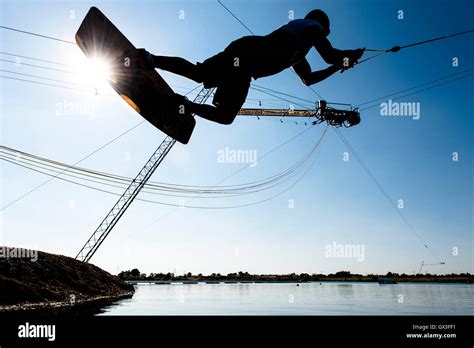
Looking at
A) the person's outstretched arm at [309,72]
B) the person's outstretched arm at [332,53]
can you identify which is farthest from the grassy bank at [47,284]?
the person's outstretched arm at [332,53]

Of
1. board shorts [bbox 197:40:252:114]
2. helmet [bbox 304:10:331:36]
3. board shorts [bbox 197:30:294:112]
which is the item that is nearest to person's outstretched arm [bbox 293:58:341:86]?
helmet [bbox 304:10:331:36]

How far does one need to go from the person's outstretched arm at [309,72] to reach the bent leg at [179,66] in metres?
1.74

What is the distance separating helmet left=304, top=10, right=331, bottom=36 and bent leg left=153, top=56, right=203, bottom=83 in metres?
1.88

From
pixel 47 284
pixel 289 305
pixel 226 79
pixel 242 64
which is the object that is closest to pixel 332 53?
pixel 242 64

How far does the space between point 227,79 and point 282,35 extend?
92cm

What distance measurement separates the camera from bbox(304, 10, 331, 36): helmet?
5.14 metres

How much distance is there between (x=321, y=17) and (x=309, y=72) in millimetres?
812

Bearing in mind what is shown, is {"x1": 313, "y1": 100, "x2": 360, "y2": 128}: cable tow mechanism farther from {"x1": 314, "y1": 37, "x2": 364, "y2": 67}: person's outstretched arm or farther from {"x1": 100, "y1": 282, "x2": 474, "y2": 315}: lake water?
{"x1": 314, "y1": 37, "x2": 364, "y2": 67}: person's outstretched arm

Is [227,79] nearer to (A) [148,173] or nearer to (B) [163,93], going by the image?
(B) [163,93]

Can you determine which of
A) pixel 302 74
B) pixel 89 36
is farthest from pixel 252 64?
pixel 89 36

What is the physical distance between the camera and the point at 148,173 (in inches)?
2347

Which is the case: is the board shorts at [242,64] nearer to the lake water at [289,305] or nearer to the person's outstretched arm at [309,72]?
the person's outstretched arm at [309,72]

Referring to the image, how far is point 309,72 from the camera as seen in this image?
5.56m

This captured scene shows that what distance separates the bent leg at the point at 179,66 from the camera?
184 inches
